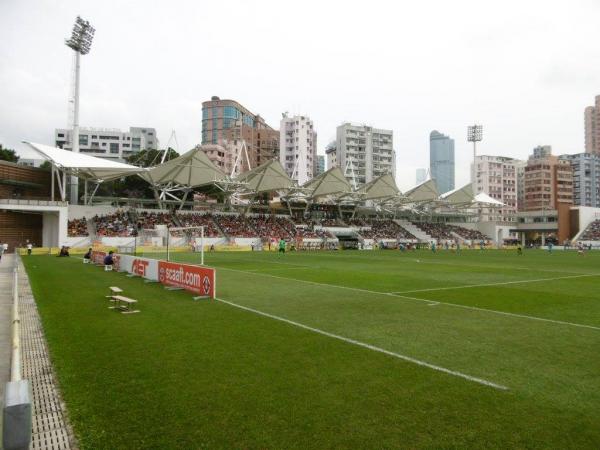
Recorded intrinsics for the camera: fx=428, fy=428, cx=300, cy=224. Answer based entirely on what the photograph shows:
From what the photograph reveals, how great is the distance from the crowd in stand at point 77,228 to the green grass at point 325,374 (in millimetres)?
41788

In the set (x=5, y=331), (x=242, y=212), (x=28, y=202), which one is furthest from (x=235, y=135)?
(x=5, y=331)

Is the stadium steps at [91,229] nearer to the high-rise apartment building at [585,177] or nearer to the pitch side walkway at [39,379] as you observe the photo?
the pitch side walkway at [39,379]

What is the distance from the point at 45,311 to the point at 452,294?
14.1 m

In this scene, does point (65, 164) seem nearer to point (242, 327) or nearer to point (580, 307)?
point (242, 327)

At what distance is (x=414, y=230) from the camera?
91875mm

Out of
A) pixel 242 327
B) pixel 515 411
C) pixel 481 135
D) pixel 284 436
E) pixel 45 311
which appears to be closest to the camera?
pixel 284 436

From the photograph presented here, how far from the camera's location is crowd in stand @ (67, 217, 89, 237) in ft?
169

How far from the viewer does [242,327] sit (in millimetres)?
10516

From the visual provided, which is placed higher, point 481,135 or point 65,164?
point 481,135

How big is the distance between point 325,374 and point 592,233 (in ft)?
338

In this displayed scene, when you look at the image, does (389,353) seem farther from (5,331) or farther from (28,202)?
(28,202)

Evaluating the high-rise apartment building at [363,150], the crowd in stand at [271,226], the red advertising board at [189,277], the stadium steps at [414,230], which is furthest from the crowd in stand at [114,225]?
the high-rise apartment building at [363,150]

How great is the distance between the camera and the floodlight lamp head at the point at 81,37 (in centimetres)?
5881

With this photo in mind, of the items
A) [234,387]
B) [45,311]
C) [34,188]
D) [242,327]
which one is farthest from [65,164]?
[234,387]
